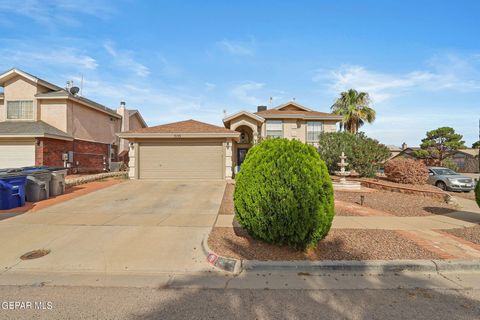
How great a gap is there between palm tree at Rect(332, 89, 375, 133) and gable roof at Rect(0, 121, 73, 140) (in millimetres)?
27141

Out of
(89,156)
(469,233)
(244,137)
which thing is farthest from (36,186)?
(244,137)

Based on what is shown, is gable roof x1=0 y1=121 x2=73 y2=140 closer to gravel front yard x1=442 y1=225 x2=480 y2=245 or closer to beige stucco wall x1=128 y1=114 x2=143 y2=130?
beige stucco wall x1=128 y1=114 x2=143 y2=130

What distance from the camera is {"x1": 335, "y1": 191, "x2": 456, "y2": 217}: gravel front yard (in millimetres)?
8297

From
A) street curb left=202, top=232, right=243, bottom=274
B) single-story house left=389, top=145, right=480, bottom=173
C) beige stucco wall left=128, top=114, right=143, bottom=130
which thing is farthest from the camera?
single-story house left=389, top=145, right=480, bottom=173

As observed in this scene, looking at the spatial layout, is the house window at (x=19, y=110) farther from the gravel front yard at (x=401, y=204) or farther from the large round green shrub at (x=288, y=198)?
the gravel front yard at (x=401, y=204)

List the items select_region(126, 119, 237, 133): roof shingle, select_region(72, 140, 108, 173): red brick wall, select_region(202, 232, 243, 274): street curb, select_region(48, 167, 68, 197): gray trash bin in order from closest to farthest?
select_region(202, 232, 243, 274): street curb → select_region(48, 167, 68, 197): gray trash bin → select_region(126, 119, 237, 133): roof shingle → select_region(72, 140, 108, 173): red brick wall

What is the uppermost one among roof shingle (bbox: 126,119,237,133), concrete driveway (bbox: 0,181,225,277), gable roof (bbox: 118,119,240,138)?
roof shingle (bbox: 126,119,237,133)

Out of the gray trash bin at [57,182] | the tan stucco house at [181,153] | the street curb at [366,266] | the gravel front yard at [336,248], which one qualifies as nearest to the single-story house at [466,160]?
the tan stucco house at [181,153]

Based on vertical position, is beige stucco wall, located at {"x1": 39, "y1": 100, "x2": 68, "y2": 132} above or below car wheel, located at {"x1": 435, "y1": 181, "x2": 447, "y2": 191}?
above

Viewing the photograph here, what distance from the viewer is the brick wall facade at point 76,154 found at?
15.8 m

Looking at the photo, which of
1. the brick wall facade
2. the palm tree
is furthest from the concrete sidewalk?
the palm tree

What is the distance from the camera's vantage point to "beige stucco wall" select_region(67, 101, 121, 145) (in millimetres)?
18531

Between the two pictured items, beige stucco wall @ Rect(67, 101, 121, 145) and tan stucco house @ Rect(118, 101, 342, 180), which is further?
beige stucco wall @ Rect(67, 101, 121, 145)

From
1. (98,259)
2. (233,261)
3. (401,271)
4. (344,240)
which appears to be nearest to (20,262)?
(98,259)
